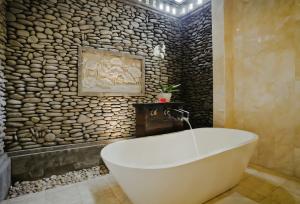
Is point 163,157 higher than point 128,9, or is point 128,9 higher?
point 128,9

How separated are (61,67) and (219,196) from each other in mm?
2949

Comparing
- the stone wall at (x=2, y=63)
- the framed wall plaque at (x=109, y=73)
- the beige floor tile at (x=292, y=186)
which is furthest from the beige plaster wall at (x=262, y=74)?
the stone wall at (x=2, y=63)

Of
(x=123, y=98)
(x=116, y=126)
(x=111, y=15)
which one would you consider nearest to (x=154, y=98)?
(x=123, y=98)

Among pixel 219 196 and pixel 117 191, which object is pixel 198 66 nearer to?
pixel 219 196

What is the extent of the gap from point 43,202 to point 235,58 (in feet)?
10.7

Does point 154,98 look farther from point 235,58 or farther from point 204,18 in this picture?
point 204,18

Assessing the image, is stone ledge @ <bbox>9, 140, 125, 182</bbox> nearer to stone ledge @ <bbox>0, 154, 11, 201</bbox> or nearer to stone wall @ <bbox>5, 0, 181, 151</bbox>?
stone ledge @ <bbox>0, 154, 11, 201</bbox>

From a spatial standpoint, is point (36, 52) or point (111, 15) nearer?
point (36, 52)

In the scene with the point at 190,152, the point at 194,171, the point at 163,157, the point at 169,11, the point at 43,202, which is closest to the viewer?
the point at 194,171

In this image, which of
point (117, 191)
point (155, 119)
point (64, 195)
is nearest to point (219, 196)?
point (117, 191)

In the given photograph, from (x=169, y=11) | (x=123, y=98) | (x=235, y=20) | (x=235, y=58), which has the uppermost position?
(x=169, y=11)

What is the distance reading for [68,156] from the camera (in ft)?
→ 7.70

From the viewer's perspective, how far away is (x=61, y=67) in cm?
262

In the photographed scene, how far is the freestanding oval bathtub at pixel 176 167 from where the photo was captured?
1145mm
